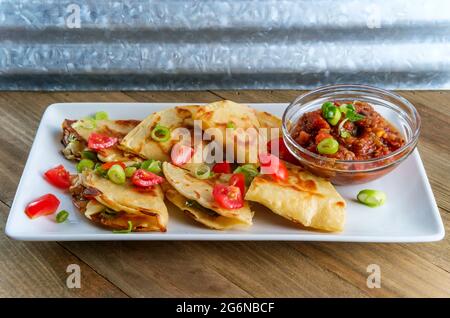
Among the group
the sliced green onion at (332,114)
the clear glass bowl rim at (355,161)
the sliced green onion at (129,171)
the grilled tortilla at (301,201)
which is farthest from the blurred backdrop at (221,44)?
the grilled tortilla at (301,201)

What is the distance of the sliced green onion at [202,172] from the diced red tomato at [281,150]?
355mm

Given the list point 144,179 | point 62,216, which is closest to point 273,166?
point 144,179

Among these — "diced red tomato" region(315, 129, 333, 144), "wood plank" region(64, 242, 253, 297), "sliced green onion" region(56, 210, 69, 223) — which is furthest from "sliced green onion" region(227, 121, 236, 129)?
"sliced green onion" region(56, 210, 69, 223)

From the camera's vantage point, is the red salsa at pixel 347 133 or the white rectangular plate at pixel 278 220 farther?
the red salsa at pixel 347 133

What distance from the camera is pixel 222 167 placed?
3137 millimetres

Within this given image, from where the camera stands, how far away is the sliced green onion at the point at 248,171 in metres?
3.03

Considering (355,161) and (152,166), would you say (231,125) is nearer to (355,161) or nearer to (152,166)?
(152,166)

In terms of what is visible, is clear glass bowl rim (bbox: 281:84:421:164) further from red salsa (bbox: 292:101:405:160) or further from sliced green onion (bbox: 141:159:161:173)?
sliced green onion (bbox: 141:159:161:173)

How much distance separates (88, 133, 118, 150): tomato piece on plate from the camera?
3214 millimetres

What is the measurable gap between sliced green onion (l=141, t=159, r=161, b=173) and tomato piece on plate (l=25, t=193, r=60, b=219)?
0.43 meters

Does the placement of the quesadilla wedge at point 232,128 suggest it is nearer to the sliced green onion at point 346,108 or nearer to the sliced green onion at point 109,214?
the sliced green onion at point 346,108

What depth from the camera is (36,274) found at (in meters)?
2.84

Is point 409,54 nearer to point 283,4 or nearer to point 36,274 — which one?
point 283,4
